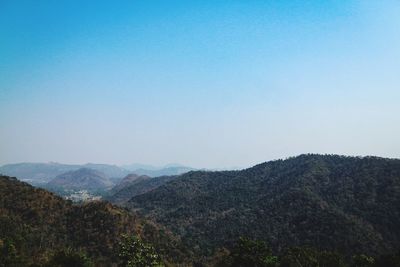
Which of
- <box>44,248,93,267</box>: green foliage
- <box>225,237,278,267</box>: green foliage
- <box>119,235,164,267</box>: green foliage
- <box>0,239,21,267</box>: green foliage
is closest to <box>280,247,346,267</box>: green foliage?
<box>225,237,278,267</box>: green foliage

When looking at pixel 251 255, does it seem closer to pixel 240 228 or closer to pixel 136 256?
pixel 136 256

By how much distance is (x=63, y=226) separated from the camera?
452ft

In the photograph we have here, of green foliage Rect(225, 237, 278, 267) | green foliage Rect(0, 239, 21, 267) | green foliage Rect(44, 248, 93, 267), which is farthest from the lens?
green foliage Rect(225, 237, 278, 267)

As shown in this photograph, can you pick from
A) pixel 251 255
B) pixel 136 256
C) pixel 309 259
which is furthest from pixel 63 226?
pixel 309 259

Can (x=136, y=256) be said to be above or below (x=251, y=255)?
below

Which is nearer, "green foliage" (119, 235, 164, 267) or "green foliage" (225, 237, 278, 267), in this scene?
"green foliage" (119, 235, 164, 267)

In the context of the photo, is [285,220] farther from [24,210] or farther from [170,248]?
[24,210]

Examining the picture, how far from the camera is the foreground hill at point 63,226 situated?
122 m

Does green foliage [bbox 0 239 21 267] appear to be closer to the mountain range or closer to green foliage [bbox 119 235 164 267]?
the mountain range

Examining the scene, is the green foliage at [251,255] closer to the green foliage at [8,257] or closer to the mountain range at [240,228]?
the mountain range at [240,228]

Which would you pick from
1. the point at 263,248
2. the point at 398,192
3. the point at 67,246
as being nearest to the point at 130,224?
the point at 67,246

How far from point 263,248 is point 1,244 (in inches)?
2428

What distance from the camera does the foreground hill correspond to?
402 ft

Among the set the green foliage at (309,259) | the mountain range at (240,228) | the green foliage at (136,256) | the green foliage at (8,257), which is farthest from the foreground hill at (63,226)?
the green foliage at (309,259)
